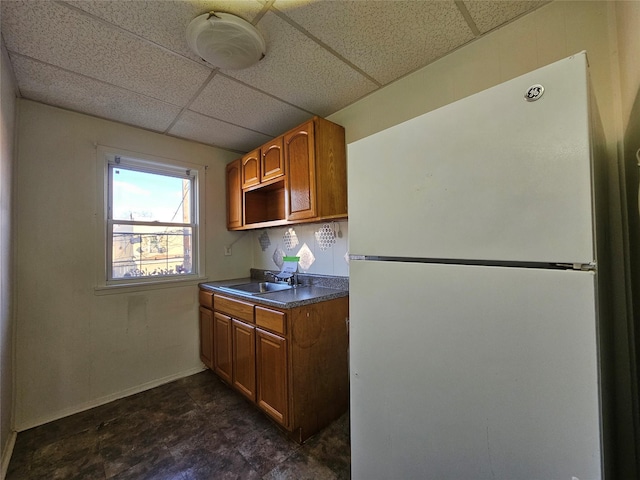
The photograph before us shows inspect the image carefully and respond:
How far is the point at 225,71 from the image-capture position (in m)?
1.61

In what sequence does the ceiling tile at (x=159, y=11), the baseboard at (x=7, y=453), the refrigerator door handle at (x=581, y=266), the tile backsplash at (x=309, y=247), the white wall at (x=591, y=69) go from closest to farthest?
the refrigerator door handle at (x=581, y=266), the white wall at (x=591, y=69), the ceiling tile at (x=159, y=11), the baseboard at (x=7, y=453), the tile backsplash at (x=309, y=247)

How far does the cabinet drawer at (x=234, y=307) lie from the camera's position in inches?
77.4

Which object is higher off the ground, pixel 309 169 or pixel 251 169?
pixel 251 169

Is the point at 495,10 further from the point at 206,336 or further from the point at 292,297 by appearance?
the point at 206,336

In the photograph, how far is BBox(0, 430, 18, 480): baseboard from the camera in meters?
1.47

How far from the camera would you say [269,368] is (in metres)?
1.77

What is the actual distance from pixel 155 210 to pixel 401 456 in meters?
2.67

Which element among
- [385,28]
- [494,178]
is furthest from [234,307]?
[385,28]

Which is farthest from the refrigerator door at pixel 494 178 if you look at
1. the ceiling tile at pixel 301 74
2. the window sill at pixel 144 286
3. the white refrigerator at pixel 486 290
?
the window sill at pixel 144 286

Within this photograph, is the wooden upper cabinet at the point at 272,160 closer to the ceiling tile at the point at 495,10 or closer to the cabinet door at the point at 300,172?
the cabinet door at the point at 300,172

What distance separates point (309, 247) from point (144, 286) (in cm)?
153

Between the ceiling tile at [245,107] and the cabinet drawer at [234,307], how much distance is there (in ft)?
4.95

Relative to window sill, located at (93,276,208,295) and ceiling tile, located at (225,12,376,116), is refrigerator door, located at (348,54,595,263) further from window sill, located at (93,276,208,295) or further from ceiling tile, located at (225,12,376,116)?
window sill, located at (93,276,208,295)

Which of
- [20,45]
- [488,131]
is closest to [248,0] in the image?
Result: [488,131]
